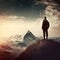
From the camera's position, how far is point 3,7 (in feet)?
9.44

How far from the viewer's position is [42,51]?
9.30ft

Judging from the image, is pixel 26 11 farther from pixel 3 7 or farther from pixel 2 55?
pixel 2 55

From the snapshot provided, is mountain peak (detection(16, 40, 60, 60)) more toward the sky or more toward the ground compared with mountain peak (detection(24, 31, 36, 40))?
more toward the ground

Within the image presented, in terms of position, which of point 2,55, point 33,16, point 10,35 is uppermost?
point 33,16

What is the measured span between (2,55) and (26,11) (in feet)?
1.74

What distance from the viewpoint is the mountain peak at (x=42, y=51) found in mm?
2820

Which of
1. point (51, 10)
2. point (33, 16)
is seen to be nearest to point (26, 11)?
point (33, 16)

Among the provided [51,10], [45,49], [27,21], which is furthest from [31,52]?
[51,10]

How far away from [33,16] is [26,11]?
0.30 feet

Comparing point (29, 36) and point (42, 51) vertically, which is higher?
point (29, 36)

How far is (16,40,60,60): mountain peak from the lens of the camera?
9.25 feet

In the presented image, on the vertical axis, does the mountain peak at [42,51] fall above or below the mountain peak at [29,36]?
below

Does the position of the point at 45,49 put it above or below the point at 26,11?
below

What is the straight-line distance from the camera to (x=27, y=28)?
9.46ft
